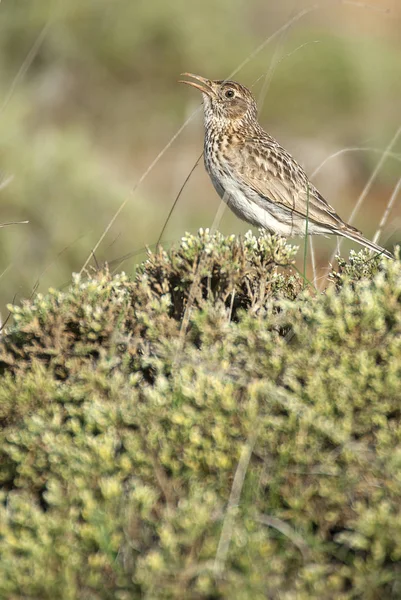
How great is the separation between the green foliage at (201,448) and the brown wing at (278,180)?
257 centimetres

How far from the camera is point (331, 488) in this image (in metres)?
2.77

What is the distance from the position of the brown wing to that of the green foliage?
8.42 ft

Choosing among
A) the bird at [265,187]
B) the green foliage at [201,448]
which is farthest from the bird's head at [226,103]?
the green foliage at [201,448]

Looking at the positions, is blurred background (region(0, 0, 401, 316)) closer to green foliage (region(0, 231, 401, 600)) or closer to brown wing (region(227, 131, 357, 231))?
brown wing (region(227, 131, 357, 231))

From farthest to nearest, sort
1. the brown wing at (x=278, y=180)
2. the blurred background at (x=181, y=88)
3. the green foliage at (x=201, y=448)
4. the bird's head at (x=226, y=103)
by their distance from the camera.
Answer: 1. the blurred background at (x=181, y=88)
2. the bird's head at (x=226, y=103)
3. the brown wing at (x=278, y=180)
4. the green foliage at (x=201, y=448)

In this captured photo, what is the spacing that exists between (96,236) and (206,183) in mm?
6804

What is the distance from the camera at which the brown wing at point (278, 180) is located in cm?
639

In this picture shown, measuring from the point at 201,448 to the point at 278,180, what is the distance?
390 cm

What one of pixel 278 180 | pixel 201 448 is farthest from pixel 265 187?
pixel 201 448

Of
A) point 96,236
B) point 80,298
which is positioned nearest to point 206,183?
point 96,236

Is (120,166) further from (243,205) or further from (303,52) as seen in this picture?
(243,205)

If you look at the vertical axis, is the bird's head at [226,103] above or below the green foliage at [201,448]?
above

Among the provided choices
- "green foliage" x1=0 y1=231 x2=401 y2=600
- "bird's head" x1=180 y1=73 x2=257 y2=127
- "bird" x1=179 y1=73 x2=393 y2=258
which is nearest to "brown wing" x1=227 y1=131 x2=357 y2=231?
"bird" x1=179 y1=73 x2=393 y2=258

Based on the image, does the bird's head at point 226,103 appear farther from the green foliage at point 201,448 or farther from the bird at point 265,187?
the green foliage at point 201,448
